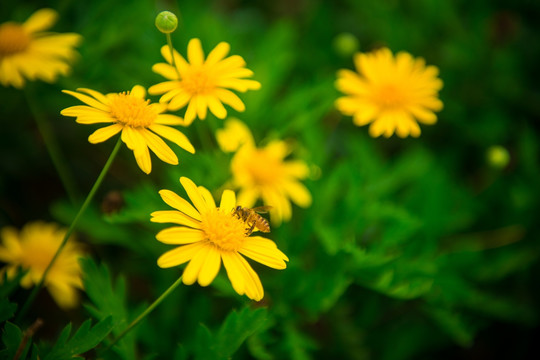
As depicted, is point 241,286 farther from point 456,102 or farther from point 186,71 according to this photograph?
point 456,102

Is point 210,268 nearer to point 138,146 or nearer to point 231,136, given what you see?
point 138,146

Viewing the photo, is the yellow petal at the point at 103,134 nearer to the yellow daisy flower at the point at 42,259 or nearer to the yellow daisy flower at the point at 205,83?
the yellow daisy flower at the point at 205,83

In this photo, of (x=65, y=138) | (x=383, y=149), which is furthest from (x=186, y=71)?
(x=383, y=149)

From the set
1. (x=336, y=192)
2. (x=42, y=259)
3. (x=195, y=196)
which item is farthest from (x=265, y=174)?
(x=42, y=259)

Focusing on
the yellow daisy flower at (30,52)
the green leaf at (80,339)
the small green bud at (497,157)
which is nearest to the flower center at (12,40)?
the yellow daisy flower at (30,52)

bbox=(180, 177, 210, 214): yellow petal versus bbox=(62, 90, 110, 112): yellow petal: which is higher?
bbox=(62, 90, 110, 112): yellow petal

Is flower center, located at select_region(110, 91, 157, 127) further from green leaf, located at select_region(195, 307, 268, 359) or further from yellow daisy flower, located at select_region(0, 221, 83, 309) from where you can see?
yellow daisy flower, located at select_region(0, 221, 83, 309)

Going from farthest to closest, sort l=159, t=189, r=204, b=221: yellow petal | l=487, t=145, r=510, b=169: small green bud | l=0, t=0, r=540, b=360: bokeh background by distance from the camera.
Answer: l=487, t=145, r=510, b=169: small green bud → l=0, t=0, r=540, b=360: bokeh background → l=159, t=189, r=204, b=221: yellow petal

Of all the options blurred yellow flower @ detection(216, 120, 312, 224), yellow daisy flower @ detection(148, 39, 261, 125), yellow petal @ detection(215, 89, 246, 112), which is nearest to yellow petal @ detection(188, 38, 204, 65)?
yellow daisy flower @ detection(148, 39, 261, 125)
